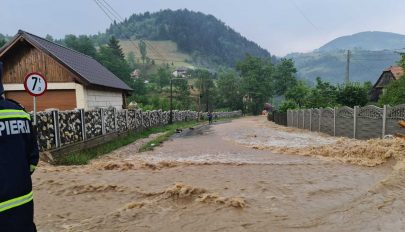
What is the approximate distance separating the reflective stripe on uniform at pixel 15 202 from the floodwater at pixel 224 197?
2.49 metres

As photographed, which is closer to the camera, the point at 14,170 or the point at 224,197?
the point at 14,170

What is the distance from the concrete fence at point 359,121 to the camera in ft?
47.7

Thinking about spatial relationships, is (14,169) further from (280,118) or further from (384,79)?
(384,79)

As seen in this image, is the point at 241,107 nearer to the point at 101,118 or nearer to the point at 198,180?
the point at 101,118

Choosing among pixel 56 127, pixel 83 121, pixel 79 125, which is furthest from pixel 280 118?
pixel 56 127

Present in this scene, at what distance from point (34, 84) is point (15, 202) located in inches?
348

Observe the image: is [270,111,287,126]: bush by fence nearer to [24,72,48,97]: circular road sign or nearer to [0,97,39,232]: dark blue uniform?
[24,72,48,97]: circular road sign

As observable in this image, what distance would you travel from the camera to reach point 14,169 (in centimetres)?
274

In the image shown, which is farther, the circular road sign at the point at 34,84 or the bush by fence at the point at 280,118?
the bush by fence at the point at 280,118

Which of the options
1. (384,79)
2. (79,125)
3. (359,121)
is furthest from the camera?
(384,79)

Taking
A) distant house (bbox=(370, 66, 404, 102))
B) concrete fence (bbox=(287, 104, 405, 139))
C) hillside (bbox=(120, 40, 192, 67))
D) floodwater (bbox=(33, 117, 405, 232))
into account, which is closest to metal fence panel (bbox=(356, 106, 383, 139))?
concrete fence (bbox=(287, 104, 405, 139))

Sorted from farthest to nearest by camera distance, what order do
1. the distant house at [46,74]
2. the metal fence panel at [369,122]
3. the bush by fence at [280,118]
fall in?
1. the bush by fence at [280,118]
2. the distant house at [46,74]
3. the metal fence panel at [369,122]

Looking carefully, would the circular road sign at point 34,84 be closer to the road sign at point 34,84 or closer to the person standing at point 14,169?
the road sign at point 34,84

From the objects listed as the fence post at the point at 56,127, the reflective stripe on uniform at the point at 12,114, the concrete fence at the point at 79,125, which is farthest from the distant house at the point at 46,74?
the reflective stripe on uniform at the point at 12,114
